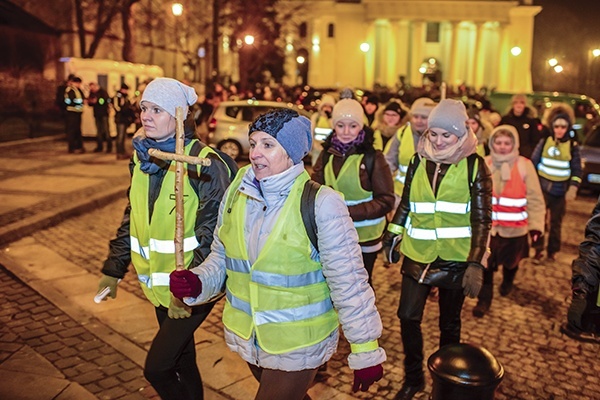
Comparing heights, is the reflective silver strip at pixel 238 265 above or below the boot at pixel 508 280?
above

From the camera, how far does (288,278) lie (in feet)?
9.36

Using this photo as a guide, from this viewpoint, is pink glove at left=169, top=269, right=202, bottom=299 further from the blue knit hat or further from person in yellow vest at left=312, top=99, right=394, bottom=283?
person in yellow vest at left=312, top=99, right=394, bottom=283

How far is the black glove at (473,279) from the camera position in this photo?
4113 millimetres

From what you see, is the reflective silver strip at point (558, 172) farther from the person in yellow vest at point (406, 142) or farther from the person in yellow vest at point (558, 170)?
the person in yellow vest at point (406, 142)

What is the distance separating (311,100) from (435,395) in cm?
2412

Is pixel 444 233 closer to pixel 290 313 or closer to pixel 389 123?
pixel 290 313

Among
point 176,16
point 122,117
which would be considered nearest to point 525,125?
point 122,117

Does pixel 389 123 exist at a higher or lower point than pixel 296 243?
higher

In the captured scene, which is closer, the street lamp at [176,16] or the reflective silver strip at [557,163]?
the reflective silver strip at [557,163]

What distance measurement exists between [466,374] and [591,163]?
38.2 feet

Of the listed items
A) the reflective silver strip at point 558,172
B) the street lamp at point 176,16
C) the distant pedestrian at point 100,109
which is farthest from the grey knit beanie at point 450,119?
the street lamp at point 176,16

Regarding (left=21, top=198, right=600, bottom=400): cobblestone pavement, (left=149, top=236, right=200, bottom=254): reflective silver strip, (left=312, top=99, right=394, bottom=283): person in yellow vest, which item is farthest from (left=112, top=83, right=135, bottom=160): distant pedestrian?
(left=149, top=236, right=200, bottom=254): reflective silver strip

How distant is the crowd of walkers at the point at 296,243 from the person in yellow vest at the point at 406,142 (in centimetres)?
231

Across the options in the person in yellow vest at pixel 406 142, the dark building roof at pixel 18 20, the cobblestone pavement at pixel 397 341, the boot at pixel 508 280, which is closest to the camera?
the cobblestone pavement at pixel 397 341
